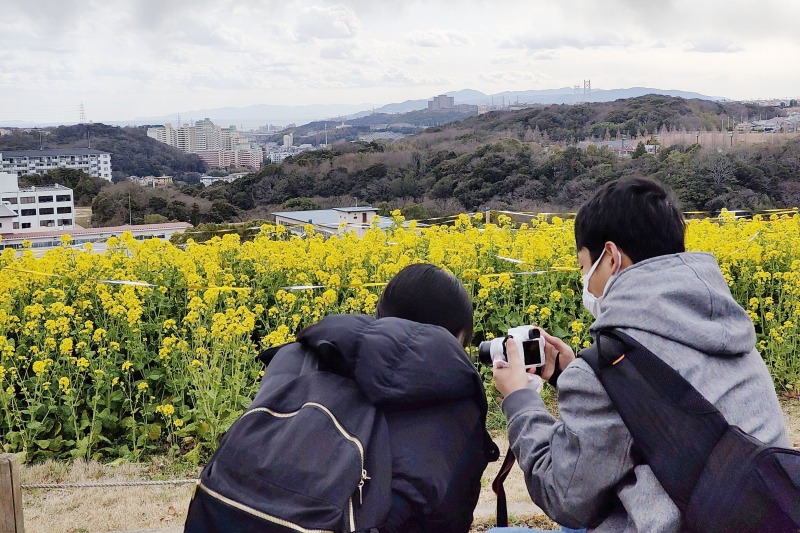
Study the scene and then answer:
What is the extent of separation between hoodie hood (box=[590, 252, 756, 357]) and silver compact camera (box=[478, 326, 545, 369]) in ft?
1.20

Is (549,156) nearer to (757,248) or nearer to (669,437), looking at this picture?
(757,248)

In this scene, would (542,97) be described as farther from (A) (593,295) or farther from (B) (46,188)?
(A) (593,295)

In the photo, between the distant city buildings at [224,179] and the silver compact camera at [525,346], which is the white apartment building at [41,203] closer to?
the distant city buildings at [224,179]

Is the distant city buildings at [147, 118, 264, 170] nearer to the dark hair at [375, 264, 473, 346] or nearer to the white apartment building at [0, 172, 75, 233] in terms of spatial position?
the white apartment building at [0, 172, 75, 233]

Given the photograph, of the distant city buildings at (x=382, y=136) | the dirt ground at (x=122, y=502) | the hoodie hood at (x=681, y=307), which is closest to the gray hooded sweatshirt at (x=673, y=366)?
the hoodie hood at (x=681, y=307)

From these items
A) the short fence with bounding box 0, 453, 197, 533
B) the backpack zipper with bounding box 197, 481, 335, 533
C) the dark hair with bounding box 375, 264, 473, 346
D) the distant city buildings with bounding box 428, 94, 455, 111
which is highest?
the distant city buildings with bounding box 428, 94, 455, 111

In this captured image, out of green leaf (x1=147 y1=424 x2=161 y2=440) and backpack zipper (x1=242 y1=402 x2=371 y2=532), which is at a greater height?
backpack zipper (x1=242 y1=402 x2=371 y2=532)

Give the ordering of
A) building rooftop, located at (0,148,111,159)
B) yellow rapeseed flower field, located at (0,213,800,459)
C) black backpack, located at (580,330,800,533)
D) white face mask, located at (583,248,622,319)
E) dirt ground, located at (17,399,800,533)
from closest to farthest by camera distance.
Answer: black backpack, located at (580,330,800,533), white face mask, located at (583,248,622,319), dirt ground, located at (17,399,800,533), yellow rapeseed flower field, located at (0,213,800,459), building rooftop, located at (0,148,111,159)

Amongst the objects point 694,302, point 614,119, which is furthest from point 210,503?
point 614,119

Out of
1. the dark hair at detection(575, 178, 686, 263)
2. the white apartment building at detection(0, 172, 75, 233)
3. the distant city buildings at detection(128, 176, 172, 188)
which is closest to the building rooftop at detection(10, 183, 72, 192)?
the white apartment building at detection(0, 172, 75, 233)

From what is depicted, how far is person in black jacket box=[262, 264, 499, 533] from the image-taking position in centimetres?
156

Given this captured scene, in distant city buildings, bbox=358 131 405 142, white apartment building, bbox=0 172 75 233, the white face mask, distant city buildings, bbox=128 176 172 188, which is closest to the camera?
the white face mask

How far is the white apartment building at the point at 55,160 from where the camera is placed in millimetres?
40975

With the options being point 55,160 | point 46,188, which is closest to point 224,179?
point 46,188
